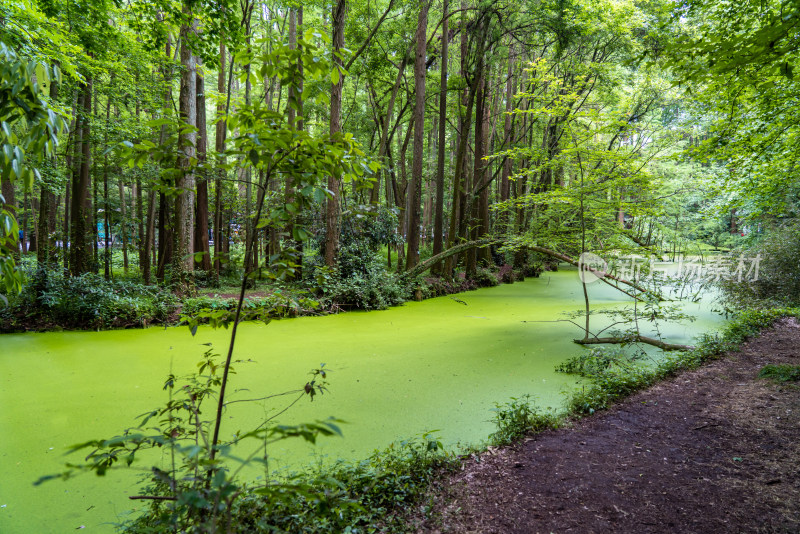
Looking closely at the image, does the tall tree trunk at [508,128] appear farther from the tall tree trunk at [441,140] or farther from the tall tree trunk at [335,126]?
the tall tree trunk at [335,126]

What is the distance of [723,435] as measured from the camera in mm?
2451

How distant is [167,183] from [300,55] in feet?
2.09

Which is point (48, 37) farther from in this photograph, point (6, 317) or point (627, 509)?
point (627, 509)

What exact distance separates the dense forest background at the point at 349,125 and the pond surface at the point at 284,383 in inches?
40.1

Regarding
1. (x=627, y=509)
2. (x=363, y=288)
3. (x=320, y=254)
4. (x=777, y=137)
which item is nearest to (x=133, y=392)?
(x=627, y=509)

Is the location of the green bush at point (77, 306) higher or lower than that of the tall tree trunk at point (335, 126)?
lower

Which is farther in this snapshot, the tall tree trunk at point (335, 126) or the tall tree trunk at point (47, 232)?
the tall tree trunk at point (335, 126)

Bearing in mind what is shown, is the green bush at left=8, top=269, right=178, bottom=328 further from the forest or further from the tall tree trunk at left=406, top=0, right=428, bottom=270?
the tall tree trunk at left=406, top=0, right=428, bottom=270

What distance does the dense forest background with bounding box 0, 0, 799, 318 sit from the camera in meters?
1.22

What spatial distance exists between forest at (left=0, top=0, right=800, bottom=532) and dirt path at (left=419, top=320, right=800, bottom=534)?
21cm

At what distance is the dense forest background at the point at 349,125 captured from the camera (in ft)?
4.00

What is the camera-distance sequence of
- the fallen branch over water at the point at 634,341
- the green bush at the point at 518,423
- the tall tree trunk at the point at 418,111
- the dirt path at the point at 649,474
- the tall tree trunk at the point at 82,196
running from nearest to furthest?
the dirt path at the point at 649,474 → the green bush at the point at 518,423 → the fallen branch over water at the point at 634,341 → the tall tree trunk at the point at 82,196 → the tall tree trunk at the point at 418,111

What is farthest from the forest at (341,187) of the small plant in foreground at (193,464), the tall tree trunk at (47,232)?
the tall tree trunk at (47,232)

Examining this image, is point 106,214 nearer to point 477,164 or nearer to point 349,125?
point 349,125
